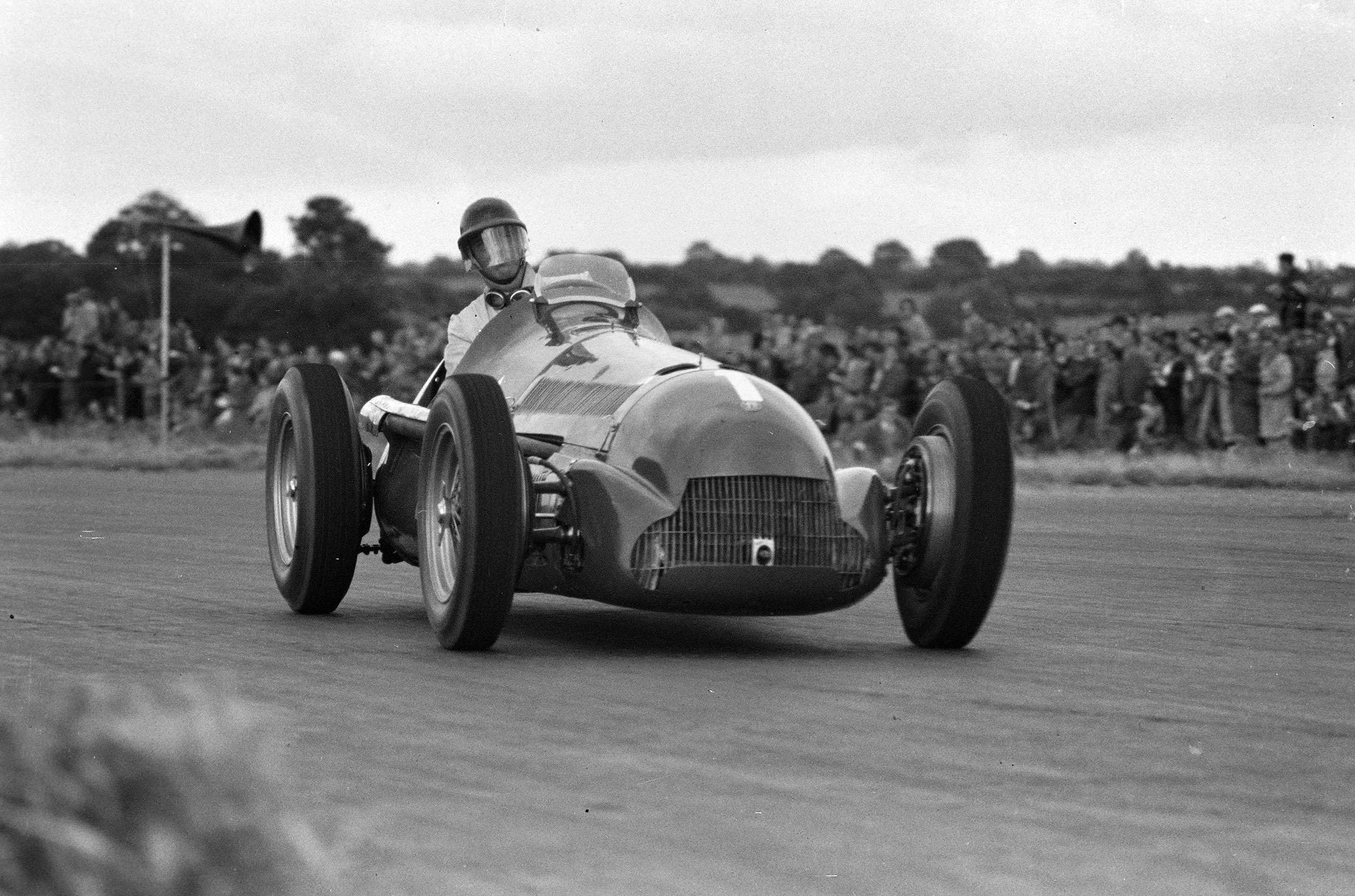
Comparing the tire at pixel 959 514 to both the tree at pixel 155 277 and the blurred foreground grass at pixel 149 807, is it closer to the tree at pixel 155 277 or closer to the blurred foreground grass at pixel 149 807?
the blurred foreground grass at pixel 149 807

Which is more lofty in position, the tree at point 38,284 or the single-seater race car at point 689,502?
the tree at point 38,284

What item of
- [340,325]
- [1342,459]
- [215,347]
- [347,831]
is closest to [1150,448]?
[1342,459]

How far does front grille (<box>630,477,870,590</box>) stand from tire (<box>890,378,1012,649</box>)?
31 cm

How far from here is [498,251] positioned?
404 inches

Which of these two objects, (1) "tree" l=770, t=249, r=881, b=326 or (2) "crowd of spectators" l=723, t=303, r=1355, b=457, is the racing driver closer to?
(2) "crowd of spectators" l=723, t=303, r=1355, b=457

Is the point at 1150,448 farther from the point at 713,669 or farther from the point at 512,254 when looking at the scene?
the point at 713,669

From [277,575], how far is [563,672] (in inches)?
112

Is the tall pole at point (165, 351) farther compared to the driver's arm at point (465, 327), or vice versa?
the tall pole at point (165, 351)

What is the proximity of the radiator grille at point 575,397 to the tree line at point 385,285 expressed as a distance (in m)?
1.35

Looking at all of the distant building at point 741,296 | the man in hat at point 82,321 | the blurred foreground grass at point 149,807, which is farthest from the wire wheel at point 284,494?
the man in hat at point 82,321

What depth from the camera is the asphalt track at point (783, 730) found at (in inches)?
178

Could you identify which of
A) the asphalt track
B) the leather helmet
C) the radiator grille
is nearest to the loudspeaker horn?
the asphalt track

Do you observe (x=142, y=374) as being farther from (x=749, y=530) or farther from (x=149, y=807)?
(x=149, y=807)

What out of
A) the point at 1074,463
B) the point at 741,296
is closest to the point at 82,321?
the point at 741,296
